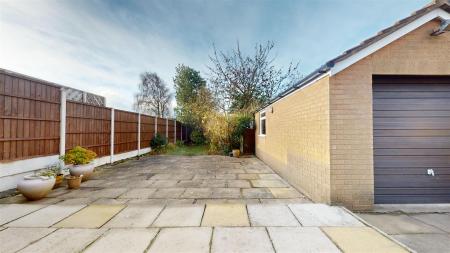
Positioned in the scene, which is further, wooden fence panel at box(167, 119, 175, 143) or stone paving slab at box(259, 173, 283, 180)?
wooden fence panel at box(167, 119, 175, 143)

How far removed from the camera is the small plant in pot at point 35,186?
13.4 feet

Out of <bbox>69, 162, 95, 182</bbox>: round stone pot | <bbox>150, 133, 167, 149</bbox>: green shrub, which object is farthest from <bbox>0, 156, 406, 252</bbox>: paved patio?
<bbox>150, 133, 167, 149</bbox>: green shrub

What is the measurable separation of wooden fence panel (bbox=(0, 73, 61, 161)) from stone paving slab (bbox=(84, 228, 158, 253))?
3901 millimetres

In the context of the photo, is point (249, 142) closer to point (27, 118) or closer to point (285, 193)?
point (285, 193)

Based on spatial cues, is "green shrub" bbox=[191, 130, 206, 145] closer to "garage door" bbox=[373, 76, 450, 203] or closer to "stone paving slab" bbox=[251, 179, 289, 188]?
"stone paving slab" bbox=[251, 179, 289, 188]

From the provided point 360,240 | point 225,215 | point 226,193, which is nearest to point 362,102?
point 360,240

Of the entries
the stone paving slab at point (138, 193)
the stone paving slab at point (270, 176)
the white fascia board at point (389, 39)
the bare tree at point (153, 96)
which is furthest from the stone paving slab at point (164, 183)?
the bare tree at point (153, 96)

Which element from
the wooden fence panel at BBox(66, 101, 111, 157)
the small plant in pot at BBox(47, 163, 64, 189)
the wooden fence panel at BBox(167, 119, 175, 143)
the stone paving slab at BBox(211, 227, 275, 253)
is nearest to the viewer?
the stone paving slab at BBox(211, 227, 275, 253)

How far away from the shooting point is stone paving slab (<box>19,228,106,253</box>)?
239 centimetres

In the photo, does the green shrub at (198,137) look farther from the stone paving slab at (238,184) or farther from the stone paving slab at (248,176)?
the stone paving slab at (238,184)

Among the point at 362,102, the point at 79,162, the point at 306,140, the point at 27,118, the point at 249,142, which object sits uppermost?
the point at 362,102

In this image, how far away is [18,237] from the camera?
270 cm

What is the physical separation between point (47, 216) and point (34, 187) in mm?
1208

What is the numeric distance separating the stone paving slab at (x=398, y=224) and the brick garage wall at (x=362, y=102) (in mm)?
299
